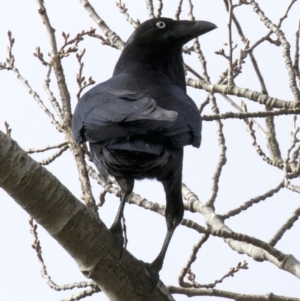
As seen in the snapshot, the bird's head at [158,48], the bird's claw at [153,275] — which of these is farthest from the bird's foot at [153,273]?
the bird's head at [158,48]

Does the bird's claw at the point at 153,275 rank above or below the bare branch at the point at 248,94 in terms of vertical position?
below

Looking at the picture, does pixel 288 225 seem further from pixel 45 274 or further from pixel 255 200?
pixel 45 274

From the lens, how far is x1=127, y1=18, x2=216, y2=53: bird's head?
15.8 ft

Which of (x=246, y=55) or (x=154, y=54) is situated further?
(x=154, y=54)

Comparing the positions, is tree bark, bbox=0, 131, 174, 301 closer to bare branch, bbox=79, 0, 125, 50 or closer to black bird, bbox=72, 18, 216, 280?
black bird, bbox=72, 18, 216, 280

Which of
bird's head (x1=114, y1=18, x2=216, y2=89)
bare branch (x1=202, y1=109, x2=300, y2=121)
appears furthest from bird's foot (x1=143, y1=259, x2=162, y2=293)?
bird's head (x1=114, y1=18, x2=216, y2=89)

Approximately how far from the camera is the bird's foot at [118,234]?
3.01 metres

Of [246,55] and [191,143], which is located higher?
[246,55]

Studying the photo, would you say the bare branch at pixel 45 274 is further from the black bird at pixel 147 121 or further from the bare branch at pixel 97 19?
the bare branch at pixel 97 19

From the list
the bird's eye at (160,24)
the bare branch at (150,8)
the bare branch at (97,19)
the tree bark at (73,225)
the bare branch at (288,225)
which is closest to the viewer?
the tree bark at (73,225)

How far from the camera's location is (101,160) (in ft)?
12.4

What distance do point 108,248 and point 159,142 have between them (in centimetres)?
84

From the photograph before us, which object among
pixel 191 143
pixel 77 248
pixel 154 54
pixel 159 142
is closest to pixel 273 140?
pixel 191 143

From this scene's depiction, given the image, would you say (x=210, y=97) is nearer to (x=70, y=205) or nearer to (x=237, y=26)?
(x=237, y=26)
